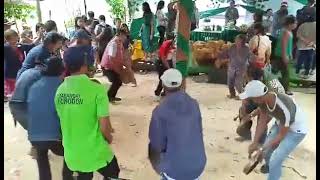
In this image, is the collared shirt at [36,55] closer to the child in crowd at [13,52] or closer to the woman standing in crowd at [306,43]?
Result: the child in crowd at [13,52]

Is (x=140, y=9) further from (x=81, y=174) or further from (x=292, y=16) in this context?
(x=81, y=174)

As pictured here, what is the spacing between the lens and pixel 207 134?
1.81 metres

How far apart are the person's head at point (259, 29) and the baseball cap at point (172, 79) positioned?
308 millimetres

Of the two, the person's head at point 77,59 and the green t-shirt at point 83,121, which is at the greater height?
the person's head at point 77,59

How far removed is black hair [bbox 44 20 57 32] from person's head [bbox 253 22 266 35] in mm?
744

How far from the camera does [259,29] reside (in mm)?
1703

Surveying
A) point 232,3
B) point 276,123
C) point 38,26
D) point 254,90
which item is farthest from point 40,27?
point 276,123

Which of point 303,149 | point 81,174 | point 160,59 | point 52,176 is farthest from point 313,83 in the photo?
point 52,176

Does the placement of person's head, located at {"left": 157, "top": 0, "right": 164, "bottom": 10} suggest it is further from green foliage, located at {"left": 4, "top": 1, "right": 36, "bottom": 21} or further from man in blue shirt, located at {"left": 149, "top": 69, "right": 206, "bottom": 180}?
green foliage, located at {"left": 4, "top": 1, "right": 36, "bottom": 21}

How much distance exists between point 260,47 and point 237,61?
0.31 ft

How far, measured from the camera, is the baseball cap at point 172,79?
1.73 m

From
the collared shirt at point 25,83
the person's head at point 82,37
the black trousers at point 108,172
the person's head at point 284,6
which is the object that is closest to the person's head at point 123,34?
the person's head at point 82,37

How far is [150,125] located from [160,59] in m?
0.25

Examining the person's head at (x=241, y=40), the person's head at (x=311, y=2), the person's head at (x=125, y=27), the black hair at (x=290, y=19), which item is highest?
the person's head at (x=311, y=2)
